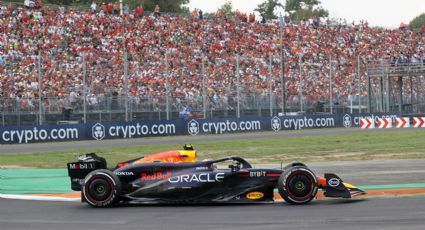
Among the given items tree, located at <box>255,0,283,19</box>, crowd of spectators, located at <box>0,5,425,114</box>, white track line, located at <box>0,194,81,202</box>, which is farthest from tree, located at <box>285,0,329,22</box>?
white track line, located at <box>0,194,81,202</box>

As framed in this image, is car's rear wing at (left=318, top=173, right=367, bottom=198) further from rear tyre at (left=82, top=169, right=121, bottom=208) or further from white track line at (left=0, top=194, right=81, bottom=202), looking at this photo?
white track line at (left=0, top=194, right=81, bottom=202)

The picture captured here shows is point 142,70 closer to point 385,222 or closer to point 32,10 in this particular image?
point 32,10

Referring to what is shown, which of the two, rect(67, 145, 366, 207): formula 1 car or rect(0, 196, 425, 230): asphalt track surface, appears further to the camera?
rect(67, 145, 366, 207): formula 1 car

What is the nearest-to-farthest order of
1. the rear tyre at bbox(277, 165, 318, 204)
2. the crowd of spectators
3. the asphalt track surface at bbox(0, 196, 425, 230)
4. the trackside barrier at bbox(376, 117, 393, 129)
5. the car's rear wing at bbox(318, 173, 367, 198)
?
the asphalt track surface at bbox(0, 196, 425, 230), the rear tyre at bbox(277, 165, 318, 204), the car's rear wing at bbox(318, 173, 367, 198), the crowd of spectators, the trackside barrier at bbox(376, 117, 393, 129)

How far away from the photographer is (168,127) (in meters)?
41.2

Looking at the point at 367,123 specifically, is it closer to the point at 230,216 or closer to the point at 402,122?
the point at 402,122

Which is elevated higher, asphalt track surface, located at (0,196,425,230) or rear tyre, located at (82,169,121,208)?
rear tyre, located at (82,169,121,208)

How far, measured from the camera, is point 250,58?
1925 inches

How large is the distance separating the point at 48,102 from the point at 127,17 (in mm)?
13632

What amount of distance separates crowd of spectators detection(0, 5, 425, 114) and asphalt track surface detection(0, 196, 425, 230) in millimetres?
23145

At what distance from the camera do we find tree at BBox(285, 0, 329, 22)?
11312 cm

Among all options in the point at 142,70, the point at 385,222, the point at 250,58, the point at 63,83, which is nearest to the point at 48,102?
the point at 63,83

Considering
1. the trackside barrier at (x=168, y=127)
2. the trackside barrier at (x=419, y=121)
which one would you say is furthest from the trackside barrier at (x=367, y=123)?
the trackside barrier at (x=419, y=121)

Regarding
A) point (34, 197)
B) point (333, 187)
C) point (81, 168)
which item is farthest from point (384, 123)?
point (81, 168)
